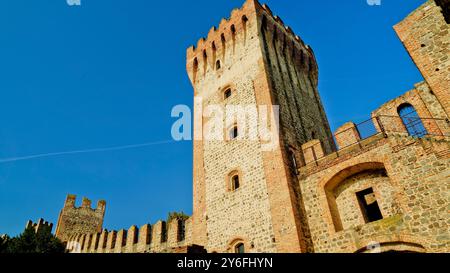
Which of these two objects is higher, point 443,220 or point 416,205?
point 416,205

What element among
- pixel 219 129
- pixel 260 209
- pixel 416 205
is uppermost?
pixel 219 129

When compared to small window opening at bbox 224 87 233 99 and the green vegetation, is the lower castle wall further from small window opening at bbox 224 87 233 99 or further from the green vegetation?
the green vegetation

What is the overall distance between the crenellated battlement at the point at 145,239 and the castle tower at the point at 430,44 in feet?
41.3

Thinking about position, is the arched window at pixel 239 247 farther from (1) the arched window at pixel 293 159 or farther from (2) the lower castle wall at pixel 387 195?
(1) the arched window at pixel 293 159

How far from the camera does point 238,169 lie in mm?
13734

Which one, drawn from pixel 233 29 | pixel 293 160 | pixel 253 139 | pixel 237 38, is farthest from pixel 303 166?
pixel 233 29

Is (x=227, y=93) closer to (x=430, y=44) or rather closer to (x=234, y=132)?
(x=234, y=132)

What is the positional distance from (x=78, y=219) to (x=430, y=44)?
105 feet

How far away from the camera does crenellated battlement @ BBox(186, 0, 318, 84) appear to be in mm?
17641

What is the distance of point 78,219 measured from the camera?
97.3 feet

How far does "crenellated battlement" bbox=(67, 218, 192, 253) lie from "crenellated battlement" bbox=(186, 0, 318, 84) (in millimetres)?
9714
